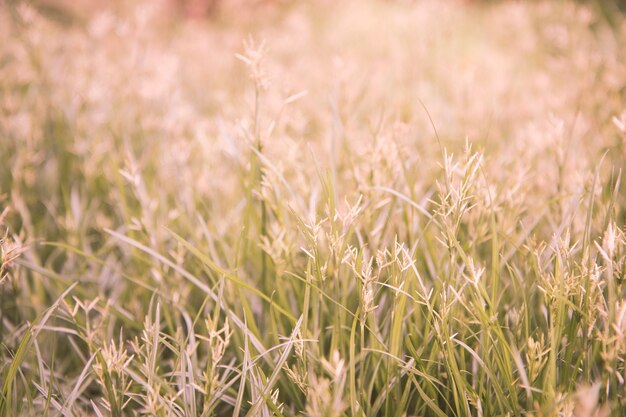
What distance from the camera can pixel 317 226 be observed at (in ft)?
3.07

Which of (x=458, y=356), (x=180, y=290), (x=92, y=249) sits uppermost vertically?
(x=458, y=356)

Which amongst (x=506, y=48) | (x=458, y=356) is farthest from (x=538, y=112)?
(x=458, y=356)

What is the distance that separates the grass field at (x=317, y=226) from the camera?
1.00 m

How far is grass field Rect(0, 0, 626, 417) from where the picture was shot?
3.28 feet

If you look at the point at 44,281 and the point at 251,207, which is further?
the point at 44,281

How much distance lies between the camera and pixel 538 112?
108 inches

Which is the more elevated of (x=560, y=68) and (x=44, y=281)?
(x=560, y=68)

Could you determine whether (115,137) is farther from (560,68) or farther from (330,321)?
(560,68)

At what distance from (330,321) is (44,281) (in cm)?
98

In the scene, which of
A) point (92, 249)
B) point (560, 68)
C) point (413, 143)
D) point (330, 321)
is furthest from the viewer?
point (560, 68)

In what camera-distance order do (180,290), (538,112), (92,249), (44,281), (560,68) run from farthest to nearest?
(560,68) → (538,112) → (92,249) → (44,281) → (180,290)

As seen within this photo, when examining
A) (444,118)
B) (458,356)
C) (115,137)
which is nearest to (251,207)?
(458,356)

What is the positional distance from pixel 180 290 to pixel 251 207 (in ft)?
1.12

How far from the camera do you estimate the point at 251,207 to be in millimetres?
1373
